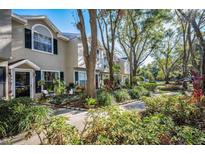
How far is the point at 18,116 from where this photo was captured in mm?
4699

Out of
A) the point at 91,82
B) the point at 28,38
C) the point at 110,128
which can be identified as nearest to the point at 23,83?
the point at 28,38

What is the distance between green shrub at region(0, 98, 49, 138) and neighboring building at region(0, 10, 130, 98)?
11.4 ft

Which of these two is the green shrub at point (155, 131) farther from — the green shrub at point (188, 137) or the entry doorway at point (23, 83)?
the entry doorway at point (23, 83)

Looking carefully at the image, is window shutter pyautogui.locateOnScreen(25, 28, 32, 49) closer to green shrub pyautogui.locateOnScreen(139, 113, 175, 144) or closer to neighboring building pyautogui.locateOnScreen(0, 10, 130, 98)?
neighboring building pyautogui.locateOnScreen(0, 10, 130, 98)

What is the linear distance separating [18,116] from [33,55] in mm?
6687

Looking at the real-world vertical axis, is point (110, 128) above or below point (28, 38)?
below

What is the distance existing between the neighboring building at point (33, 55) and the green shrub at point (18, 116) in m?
3.47

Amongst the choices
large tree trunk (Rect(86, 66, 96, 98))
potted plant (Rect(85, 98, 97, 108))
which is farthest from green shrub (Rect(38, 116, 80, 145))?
large tree trunk (Rect(86, 66, 96, 98))

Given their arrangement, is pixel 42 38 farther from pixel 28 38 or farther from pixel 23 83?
pixel 23 83
